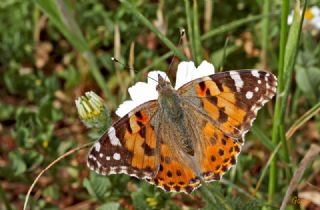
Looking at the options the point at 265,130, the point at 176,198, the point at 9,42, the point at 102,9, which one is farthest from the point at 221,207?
the point at 9,42

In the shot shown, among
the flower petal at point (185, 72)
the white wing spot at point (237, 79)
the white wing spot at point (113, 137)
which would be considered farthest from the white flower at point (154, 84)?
the white wing spot at point (113, 137)

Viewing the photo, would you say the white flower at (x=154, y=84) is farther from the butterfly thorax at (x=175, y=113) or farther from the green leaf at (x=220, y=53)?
the green leaf at (x=220, y=53)

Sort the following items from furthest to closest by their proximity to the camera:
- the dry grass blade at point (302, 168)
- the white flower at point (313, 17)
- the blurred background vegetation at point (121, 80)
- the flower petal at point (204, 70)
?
1. the white flower at point (313, 17)
2. the blurred background vegetation at point (121, 80)
3. the flower petal at point (204, 70)
4. the dry grass blade at point (302, 168)

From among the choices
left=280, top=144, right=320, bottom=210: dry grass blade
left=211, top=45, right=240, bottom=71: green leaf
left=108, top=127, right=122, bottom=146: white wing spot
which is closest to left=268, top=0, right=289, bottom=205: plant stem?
left=280, top=144, right=320, bottom=210: dry grass blade

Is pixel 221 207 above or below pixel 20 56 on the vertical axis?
below

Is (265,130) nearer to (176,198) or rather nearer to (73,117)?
(176,198)

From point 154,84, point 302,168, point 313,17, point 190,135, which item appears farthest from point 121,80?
point 302,168

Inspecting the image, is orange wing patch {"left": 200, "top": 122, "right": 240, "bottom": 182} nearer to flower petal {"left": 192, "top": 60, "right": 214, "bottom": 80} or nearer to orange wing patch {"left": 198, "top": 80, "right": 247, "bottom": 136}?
orange wing patch {"left": 198, "top": 80, "right": 247, "bottom": 136}
